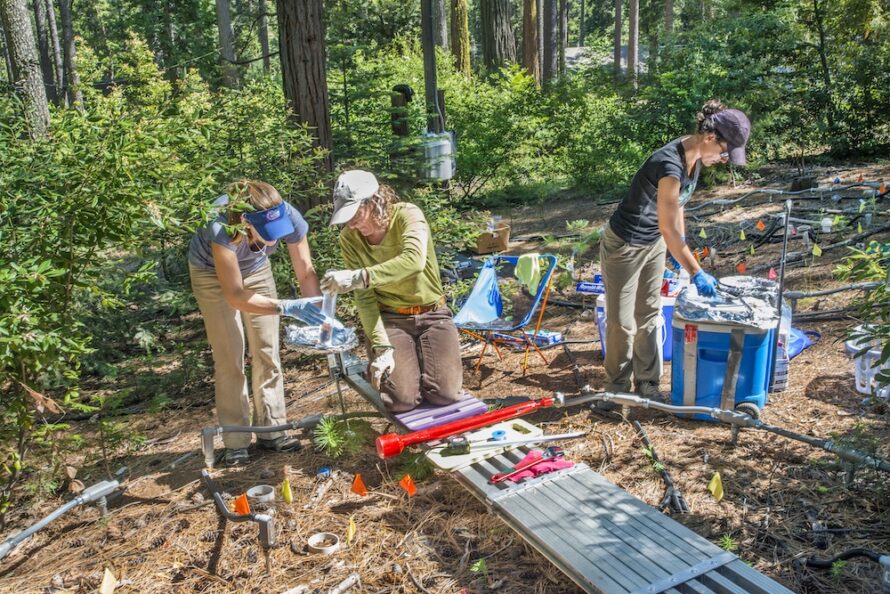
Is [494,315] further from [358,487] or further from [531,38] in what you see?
[531,38]

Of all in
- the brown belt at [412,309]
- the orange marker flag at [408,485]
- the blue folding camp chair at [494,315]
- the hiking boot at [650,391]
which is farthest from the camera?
the blue folding camp chair at [494,315]

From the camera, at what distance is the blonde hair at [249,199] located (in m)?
3.93

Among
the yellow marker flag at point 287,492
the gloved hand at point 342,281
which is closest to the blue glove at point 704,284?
the gloved hand at point 342,281

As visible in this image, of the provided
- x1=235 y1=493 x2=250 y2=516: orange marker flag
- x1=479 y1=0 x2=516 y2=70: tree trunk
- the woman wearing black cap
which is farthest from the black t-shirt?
x1=479 y1=0 x2=516 y2=70: tree trunk

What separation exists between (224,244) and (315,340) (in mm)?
709

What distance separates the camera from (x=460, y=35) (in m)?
18.5

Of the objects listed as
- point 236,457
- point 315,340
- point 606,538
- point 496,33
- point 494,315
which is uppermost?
point 496,33

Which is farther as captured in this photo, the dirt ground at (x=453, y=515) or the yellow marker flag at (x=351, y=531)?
the yellow marker flag at (x=351, y=531)

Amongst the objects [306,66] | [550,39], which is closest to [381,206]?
[306,66]

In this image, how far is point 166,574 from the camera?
11.2ft

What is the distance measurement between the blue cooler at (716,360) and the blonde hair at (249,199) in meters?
2.37

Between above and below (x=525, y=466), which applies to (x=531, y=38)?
above

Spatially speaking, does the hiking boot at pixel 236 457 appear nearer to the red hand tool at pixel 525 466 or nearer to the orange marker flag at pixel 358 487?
the orange marker flag at pixel 358 487

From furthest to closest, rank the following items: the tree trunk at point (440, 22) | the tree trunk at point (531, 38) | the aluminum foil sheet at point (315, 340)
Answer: the tree trunk at point (440, 22) → the tree trunk at point (531, 38) → the aluminum foil sheet at point (315, 340)
